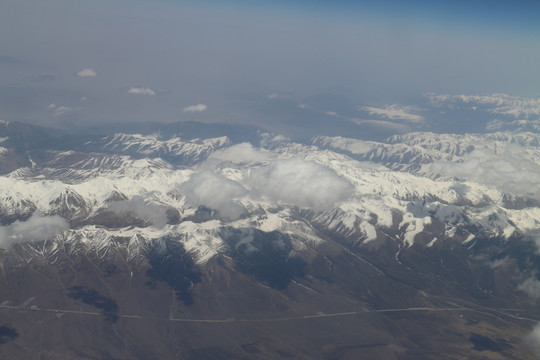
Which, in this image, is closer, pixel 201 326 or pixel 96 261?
pixel 201 326

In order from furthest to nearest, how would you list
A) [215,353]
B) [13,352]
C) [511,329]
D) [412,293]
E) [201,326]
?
1. [412,293]
2. [511,329]
3. [201,326]
4. [215,353]
5. [13,352]

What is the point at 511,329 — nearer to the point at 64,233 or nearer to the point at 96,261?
the point at 96,261

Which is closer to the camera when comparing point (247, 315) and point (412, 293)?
point (247, 315)

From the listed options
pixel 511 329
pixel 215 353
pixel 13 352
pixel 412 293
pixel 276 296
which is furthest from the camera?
pixel 412 293

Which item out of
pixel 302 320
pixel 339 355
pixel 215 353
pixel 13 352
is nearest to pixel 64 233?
pixel 13 352

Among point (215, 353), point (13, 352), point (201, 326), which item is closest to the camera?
point (13, 352)

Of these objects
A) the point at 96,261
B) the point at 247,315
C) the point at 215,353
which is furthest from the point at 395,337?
the point at 96,261

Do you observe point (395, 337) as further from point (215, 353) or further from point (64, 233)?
point (64, 233)

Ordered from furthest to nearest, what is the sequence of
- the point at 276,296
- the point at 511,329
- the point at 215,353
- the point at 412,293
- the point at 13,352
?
1. the point at 412,293
2. the point at 276,296
3. the point at 511,329
4. the point at 215,353
5. the point at 13,352
